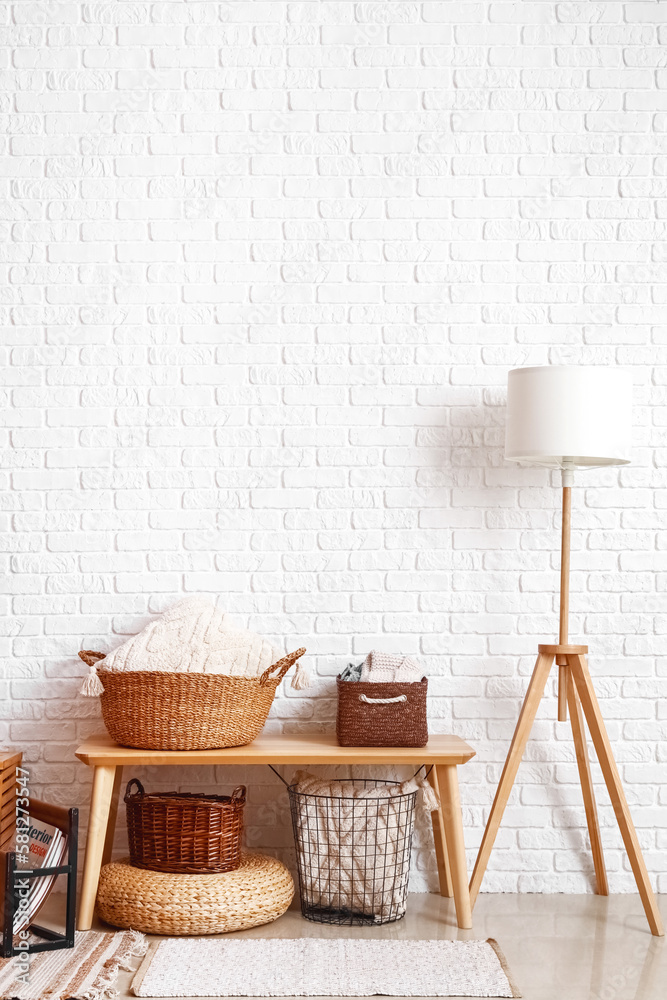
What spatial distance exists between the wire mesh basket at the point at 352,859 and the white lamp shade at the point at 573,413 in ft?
3.56

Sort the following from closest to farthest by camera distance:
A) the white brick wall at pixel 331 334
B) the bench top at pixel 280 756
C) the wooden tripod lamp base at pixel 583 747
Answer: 1. the bench top at pixel 280 756
2. the wooden tripod lamp base at pixel 583 747
3. the white brick wall at pixel 331 334

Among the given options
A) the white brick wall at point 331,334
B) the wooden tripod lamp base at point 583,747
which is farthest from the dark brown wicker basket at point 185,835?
the wooden tripod lamp base at point 583,747

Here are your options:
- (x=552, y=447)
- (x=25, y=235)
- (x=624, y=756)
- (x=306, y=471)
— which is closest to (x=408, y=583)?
(x=306, y=471)

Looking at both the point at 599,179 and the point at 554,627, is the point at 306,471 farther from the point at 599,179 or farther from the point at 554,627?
the point at 599,179

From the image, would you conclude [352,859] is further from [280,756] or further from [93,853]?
[93,853]

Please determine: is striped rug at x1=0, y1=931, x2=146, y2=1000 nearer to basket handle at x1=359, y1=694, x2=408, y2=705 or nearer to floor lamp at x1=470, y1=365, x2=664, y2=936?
basket handle at x1=359, y1=694, x2=408, y2=705

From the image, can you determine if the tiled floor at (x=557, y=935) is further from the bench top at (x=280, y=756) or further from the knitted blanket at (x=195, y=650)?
the knitted blanket at (x=195, y=650)

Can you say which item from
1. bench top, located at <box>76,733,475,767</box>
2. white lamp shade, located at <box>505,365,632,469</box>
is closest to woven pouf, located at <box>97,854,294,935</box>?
bench top, located at <box>76,733,475,767</box>

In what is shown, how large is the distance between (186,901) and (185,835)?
173 millimetres

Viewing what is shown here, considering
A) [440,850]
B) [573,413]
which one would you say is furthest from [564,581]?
[440,850]

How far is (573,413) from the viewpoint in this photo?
8.54 ft

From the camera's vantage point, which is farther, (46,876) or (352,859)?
(352,859)

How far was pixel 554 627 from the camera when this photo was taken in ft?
9.82

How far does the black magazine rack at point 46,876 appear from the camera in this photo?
228cm
